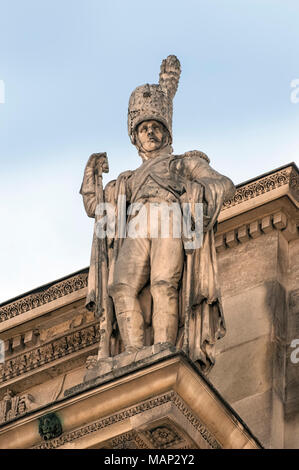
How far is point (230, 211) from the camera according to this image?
2078cm

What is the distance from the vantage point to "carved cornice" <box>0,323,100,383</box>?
834 inches

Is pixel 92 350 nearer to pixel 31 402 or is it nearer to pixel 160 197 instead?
pixel 31 402

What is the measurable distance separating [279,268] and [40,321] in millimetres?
3096

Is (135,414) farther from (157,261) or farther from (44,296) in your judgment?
(44,296)

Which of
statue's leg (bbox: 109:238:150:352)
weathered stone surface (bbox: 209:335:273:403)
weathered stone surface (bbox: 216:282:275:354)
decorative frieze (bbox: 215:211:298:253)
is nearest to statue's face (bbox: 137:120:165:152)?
statue's leg (bbox: 109:238:150:352)

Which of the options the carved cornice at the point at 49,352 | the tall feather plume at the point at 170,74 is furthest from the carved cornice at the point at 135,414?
the tall feather plume at the point at 170,74

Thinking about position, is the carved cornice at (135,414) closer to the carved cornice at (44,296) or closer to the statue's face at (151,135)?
the statue's face at (151,135)

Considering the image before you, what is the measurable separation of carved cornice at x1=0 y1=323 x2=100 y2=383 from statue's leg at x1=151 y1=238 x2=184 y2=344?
8.92 ft

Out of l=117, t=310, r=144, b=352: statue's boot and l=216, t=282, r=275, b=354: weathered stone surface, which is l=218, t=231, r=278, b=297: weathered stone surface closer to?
l=216, t=282, r=275, b=354: weathered stone surface

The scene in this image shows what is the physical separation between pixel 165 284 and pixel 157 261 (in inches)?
11.4

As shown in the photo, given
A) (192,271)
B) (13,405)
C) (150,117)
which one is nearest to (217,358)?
(192,271)

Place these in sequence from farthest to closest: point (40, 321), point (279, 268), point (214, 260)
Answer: point (40, 321)
point (279, 268)
point (214, 260)

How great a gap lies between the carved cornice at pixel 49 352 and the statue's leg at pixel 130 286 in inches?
98.2
